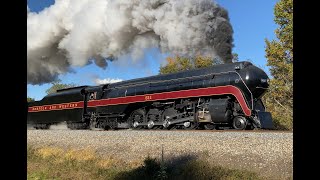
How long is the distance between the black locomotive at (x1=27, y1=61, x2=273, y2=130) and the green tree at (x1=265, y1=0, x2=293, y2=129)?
9.33 meters

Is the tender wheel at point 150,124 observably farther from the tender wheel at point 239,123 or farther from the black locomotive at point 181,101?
the tender wheel at point 239,123

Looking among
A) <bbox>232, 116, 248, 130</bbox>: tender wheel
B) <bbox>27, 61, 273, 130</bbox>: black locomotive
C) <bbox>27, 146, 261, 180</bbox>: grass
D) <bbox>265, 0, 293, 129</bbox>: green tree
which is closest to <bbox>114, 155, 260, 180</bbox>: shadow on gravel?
<bbox>27, 146, 261, 180</bbox>: grass

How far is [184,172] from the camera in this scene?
28.8ft

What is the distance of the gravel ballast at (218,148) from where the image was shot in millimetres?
8320

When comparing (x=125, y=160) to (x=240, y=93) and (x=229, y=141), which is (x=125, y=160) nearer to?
(x=229, y=141)

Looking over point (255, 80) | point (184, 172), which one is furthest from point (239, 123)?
point (184, 172)

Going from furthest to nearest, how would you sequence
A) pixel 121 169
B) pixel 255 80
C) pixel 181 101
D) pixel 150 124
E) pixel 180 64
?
pixel 180 64 → pixel 150 124 → pixel 181 101 → pixel 255 80 → pixel 121 169

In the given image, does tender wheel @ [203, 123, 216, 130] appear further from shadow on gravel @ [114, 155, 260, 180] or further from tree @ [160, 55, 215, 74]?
tree @ [160, 55, 215, 74]

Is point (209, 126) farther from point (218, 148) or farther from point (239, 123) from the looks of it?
point (218, 148)

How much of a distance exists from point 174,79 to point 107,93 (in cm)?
541

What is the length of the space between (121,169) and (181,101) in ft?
23.8

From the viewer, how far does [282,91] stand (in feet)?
79.7
